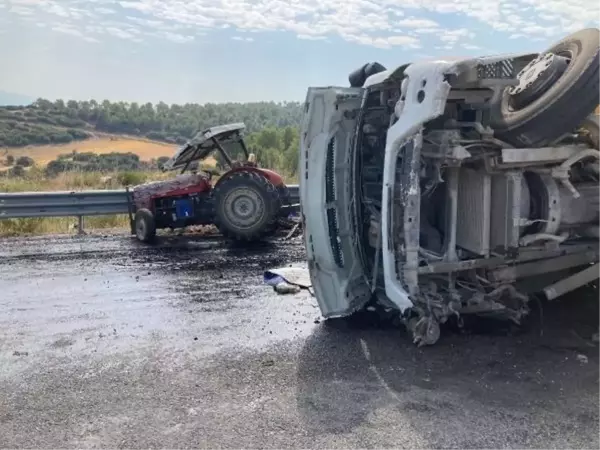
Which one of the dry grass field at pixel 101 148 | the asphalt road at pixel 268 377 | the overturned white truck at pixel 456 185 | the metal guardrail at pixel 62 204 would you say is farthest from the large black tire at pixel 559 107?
the dry grass field at pixel 101 148

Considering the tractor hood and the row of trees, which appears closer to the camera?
the tractor hood

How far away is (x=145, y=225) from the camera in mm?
9789

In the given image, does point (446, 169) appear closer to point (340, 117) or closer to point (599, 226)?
point (340, 117)

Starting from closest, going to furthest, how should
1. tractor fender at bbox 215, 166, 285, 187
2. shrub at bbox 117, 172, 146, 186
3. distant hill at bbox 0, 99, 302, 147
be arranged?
tractor fender at bbox 215, 166, 285, 187 → shrub at bbox 117, 172, 146, 186 → distant hill at bbox 0, 99, 302, 147

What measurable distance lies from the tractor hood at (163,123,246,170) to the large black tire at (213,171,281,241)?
2.41ft

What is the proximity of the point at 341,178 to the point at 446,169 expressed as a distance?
1013 mm

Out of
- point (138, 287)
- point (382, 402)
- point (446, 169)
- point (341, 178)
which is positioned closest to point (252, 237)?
point (138, 287)

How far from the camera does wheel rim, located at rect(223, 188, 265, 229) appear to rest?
9.59 m

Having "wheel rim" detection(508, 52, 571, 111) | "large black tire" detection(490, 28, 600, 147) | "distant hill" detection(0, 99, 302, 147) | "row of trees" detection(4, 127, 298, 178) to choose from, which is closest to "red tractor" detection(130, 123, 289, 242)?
"row of trees" detection(4, 127, 298, 178)

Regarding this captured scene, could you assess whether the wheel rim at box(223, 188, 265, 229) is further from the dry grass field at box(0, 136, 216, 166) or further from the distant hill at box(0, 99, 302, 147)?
the distant hill at box(0, 99, 302, 147)

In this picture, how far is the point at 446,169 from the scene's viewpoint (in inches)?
198

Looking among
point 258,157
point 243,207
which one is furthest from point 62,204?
point 258,157

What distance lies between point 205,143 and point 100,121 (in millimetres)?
55029

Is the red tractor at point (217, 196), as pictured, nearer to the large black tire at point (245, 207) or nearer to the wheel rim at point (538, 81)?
the large black tire at point (245, 207)
